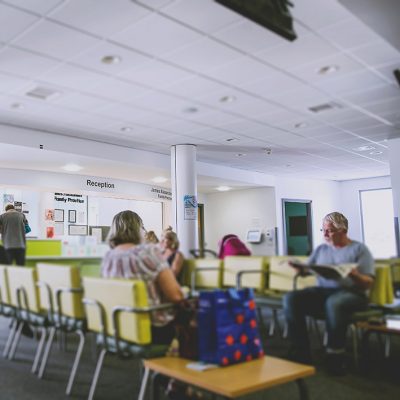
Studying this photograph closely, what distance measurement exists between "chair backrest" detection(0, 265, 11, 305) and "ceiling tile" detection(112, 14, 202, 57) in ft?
7.50

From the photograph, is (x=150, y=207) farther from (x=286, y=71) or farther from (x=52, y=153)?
(x=286, y=71)

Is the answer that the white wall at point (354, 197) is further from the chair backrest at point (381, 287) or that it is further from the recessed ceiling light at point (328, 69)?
the chair backrest at point (381, 287)

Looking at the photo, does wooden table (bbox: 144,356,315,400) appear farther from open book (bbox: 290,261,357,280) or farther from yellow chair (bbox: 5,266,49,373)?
yellow chair (bbox: 5,266,49,373)

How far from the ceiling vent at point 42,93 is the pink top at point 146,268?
351 centimetres

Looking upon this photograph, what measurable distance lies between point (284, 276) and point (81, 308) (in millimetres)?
1385

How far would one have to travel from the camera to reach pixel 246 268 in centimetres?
340

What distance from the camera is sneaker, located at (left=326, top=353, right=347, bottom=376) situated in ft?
11.1

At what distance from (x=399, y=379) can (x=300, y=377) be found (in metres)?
1.65

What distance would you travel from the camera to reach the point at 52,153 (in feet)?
26.0

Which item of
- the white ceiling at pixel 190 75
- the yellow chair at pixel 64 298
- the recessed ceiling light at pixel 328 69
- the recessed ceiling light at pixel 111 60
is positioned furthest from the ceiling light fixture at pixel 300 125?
the yellow chair at pixel 64 298

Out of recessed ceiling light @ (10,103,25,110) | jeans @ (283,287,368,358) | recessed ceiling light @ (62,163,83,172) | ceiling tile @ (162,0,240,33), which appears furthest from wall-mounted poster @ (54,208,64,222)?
jeans @ (283,287,368,358)

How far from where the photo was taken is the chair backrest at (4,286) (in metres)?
4.02

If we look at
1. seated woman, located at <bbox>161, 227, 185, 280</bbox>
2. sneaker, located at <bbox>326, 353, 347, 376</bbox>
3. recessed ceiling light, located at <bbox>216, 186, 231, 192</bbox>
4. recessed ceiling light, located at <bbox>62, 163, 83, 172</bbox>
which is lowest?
sneaker, located at <bbox>326, 353, 347, 376</bbox>

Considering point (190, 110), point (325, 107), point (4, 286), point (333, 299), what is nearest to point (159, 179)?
point (190, 110)
